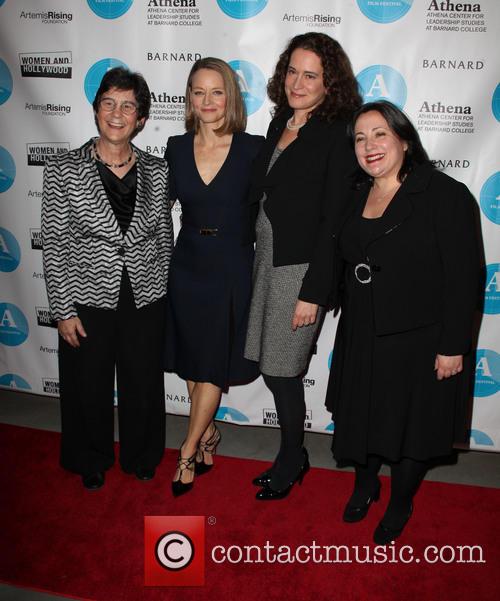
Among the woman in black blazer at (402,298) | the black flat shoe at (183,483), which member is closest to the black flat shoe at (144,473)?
the black flat shoe at (183,483)

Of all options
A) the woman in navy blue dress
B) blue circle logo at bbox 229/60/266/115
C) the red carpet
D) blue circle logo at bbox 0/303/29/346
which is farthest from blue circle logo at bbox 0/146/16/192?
the red carpet

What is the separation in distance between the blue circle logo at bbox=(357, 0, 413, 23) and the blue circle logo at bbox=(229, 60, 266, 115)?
54cm

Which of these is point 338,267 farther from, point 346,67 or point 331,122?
point 346,67

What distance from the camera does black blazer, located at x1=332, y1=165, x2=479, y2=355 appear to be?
5.63ft

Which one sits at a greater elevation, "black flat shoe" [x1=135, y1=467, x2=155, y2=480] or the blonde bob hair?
the blonde bob hair

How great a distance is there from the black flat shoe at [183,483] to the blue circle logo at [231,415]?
0.65 metres

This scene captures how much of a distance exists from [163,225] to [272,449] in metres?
1.35

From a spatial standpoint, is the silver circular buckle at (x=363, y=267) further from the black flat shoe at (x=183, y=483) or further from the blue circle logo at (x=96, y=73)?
the blue circle logo at (x=96, y=73)

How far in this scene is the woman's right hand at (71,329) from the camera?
2.19 meters

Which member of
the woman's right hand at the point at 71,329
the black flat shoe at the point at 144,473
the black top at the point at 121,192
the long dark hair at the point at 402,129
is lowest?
the black flat shoe at the point at 144,473

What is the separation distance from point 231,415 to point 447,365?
1583mm

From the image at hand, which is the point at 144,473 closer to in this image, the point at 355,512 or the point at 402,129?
the point at 355,512

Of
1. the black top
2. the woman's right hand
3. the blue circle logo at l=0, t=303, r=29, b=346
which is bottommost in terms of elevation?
the blue circle logo at l=0, t=303, r=29, b=346

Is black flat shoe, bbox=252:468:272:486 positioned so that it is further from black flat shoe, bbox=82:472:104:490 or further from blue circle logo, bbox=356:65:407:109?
blue circle logo, bbox=356:65:407:109
